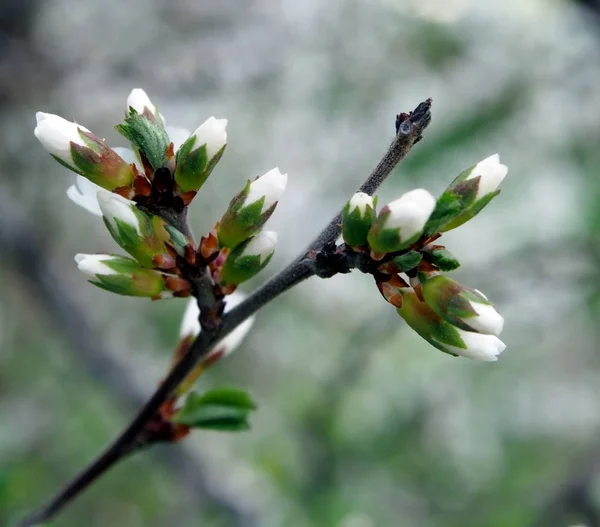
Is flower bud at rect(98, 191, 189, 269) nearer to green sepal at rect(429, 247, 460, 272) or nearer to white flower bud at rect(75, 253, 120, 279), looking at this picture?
white flower bud at rect(75, 253, 120, 279)

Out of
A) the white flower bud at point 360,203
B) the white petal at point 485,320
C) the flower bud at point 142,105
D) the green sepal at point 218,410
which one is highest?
the flower bud at point 142,105

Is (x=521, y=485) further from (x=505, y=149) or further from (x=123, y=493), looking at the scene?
(x=123, y=493)

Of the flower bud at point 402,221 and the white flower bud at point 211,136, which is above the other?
the white flower bud at point 211,136

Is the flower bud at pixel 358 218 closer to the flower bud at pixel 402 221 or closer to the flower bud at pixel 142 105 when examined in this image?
the flower bud at pixel 402 221

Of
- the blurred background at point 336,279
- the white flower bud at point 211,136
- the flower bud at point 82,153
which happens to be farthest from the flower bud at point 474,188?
the blurred background at point 336,279

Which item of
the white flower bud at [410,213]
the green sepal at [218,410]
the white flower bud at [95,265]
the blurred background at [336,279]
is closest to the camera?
the white flower bud at [410,213]

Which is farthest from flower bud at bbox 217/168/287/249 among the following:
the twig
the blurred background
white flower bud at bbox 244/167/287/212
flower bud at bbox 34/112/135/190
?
the twig
